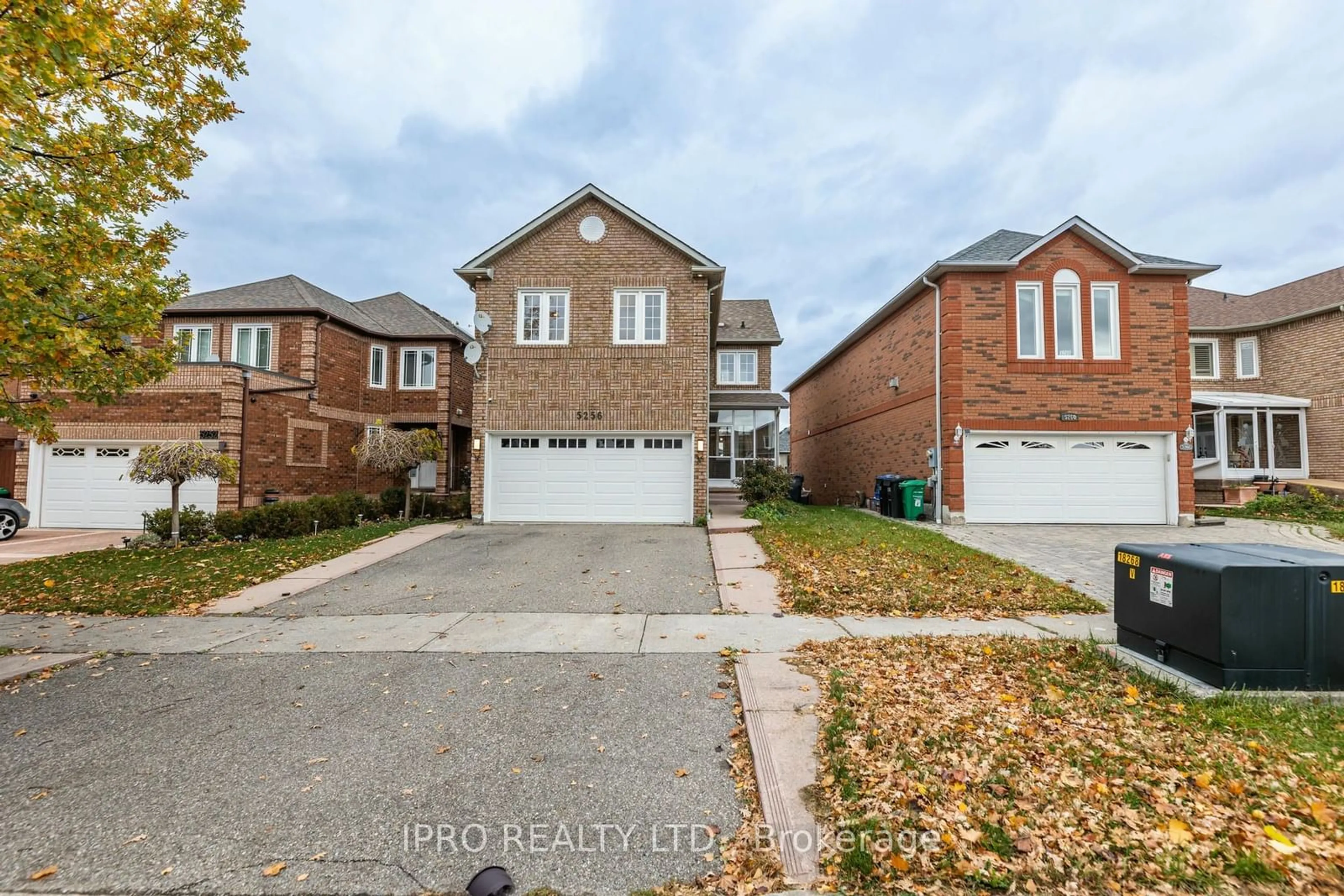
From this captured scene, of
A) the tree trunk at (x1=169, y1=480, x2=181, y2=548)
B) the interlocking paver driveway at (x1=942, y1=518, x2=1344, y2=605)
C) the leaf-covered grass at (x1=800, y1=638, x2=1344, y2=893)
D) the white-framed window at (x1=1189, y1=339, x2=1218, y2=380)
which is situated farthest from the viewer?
the white-framed window at (x1=1189, y1=339, x2=1218, y2=380)

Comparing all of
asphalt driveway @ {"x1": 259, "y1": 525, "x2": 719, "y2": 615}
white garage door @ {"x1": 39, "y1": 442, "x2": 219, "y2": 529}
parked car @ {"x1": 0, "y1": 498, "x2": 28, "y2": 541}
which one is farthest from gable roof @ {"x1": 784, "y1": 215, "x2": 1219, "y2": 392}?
parked car @ {"x1": 0, "y1": 498, "x2": 28, "y2": 541}

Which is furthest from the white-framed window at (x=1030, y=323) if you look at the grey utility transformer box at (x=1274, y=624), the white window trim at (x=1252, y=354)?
the white window trim at (x=1252, y=354)

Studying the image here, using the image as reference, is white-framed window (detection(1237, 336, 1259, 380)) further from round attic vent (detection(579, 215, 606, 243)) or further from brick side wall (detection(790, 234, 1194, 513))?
round attic vent (detection(579, 215, 606, 243))

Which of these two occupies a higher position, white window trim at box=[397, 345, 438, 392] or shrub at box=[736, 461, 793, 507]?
white window trim at box=[397, 345, 438, 392]

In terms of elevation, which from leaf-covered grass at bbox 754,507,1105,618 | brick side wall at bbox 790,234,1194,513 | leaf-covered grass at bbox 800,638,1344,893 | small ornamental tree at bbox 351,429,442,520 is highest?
brick side wall at bbox 790,234,1194,513

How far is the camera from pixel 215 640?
566 centimetres

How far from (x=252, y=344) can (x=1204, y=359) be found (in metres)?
32.3

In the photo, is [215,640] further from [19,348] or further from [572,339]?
[572,339]

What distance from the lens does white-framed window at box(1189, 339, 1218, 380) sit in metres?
20.2

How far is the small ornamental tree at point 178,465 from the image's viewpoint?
1075 cm

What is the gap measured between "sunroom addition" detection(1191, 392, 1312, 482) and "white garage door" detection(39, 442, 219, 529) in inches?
1111

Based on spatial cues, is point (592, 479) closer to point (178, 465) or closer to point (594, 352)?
point (594, 352)

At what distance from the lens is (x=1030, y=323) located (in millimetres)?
12922

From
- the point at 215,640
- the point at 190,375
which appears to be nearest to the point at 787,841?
the point at 215,640
